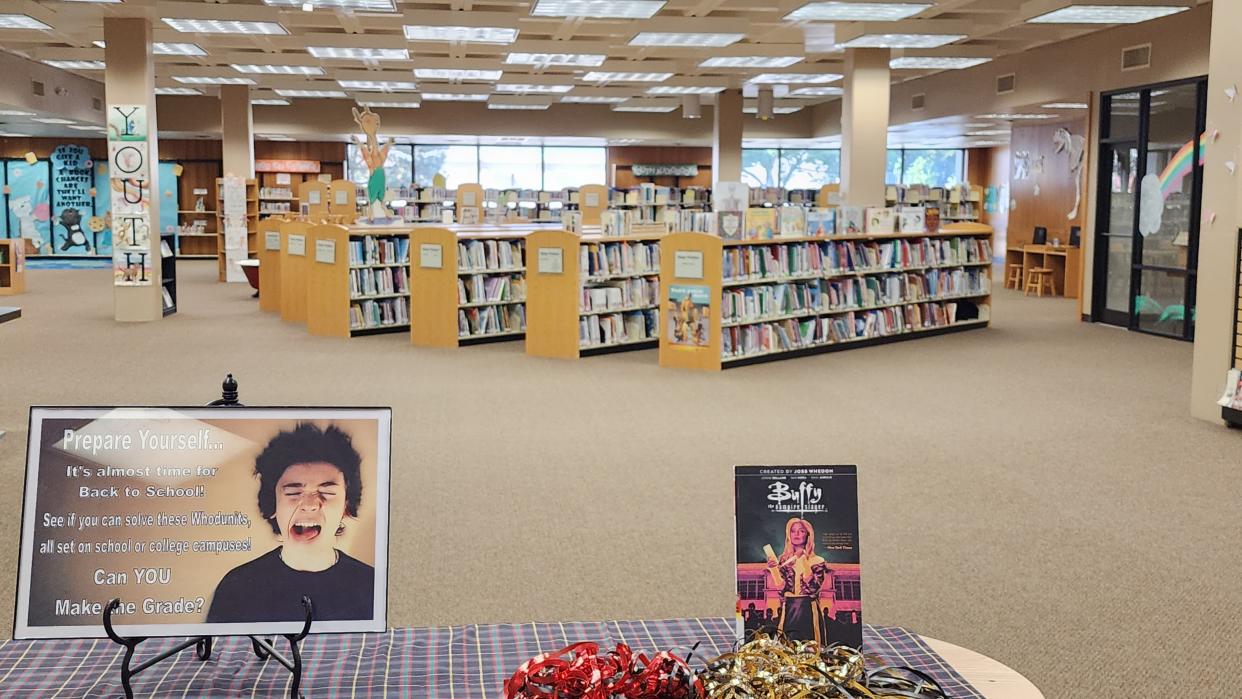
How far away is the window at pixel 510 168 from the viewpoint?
1192 inches

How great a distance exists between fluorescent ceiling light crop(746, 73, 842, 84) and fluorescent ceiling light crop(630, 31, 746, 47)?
14.6 feet

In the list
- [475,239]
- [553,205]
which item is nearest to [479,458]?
[475,239]

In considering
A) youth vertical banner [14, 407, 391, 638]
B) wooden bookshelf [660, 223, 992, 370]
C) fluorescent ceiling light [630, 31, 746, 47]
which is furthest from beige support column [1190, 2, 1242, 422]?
youth vertical banner [14, 407, 391, 638]

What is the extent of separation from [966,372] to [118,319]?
10.3m

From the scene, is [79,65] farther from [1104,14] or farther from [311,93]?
[1104,14]

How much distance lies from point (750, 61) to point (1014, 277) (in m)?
6.68

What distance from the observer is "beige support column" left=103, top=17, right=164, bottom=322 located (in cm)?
1405

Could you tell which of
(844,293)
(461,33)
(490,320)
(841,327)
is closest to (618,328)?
(490,320)

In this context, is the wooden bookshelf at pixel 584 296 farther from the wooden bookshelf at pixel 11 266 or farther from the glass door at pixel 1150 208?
the wooden bookshelf at pixel 11 266

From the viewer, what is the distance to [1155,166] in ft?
43.7

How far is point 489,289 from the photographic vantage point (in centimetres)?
1300

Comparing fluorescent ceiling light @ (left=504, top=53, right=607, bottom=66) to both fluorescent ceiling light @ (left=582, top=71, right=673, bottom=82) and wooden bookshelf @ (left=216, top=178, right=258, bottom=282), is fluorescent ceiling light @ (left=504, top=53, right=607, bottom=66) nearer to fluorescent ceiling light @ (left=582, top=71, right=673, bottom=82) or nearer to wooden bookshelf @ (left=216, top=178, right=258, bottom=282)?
fluorescent ceiling light @ (left=582, top=71, right=673, bottom=82)

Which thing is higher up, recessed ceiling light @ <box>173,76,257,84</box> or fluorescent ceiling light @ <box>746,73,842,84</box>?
fluorescent ceiling light @ <box>746,73,842,84</box>

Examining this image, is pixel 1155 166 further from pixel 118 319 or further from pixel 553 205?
pixel 553 205
